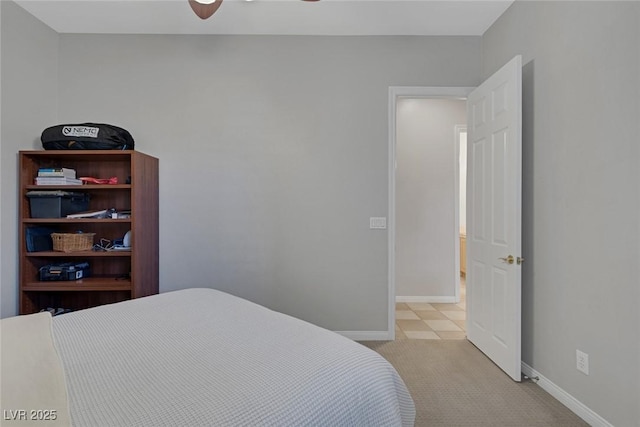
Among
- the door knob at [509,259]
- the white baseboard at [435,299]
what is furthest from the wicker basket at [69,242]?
the white baseboard at [435,299]

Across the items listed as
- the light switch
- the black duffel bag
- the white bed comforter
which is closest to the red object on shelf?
the black duffel bag

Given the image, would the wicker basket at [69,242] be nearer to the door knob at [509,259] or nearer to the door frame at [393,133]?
the door frame at [393,133]

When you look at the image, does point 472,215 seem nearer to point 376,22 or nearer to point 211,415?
point 376,22

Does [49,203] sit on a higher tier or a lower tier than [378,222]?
higher

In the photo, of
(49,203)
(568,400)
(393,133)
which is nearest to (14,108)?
(49,203)

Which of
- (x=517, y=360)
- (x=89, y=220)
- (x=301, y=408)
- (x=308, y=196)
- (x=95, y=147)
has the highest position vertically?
(x=95, y=147)

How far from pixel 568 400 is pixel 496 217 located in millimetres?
1163

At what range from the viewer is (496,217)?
8.50 ft

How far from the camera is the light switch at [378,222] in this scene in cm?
316

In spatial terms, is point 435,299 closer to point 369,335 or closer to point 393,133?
point 369,335

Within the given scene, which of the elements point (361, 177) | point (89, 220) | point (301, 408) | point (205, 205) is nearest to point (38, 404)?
point (301, 408)

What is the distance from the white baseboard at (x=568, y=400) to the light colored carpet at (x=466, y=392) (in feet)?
0.09

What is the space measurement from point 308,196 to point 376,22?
4.93 feet

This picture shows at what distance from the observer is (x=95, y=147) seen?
2.68m
